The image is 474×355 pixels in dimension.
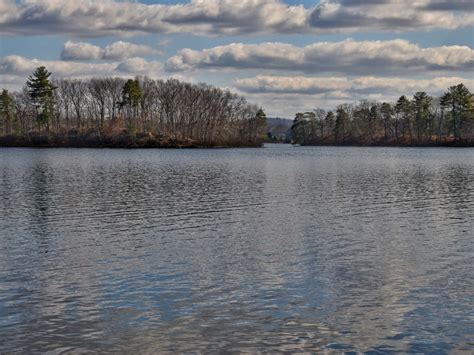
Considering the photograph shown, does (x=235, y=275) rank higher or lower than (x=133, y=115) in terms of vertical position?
lower

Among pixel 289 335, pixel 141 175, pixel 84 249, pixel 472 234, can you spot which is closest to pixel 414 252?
pixel 472 234

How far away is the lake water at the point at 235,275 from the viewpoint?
1465 cm

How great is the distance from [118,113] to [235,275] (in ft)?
569

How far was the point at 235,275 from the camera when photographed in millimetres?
20500

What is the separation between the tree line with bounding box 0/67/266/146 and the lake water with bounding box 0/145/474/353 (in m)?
131

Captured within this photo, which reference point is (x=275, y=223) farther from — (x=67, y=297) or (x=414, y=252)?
(x=67, y=297)

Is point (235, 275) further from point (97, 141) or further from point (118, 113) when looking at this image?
point (118, 113)

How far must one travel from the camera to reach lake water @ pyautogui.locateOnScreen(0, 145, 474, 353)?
14.6 meters

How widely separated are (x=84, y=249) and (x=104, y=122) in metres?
173

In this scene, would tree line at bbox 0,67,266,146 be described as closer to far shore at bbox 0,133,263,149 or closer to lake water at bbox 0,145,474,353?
far shore at bbox 0,133,263,149

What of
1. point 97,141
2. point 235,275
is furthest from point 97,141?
point 235,275

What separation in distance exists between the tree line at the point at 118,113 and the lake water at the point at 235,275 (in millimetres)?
131054

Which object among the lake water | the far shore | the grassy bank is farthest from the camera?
the grassy bank

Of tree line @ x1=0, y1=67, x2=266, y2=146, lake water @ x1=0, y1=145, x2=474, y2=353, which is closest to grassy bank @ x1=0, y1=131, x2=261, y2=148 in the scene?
tree line @ x1=0, y1=67, x2=266, y2=146
